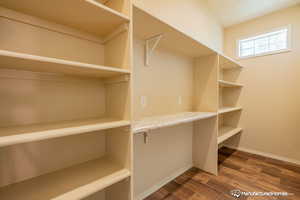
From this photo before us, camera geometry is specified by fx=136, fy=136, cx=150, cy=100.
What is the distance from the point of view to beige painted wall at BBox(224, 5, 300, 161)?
7.54 feet

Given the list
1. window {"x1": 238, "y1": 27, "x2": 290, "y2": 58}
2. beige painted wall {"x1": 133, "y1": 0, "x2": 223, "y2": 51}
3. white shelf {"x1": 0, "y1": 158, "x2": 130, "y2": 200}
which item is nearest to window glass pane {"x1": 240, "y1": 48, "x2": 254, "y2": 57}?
window {"x1": 238, "y1": 27, "x2": 290, "y2": 58}

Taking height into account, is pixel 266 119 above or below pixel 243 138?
above

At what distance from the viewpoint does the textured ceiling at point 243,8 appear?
224 centimetres

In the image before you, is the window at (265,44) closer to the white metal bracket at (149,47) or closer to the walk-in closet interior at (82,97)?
the walk-in closet interior at (82,97)

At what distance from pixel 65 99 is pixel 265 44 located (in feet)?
11.0

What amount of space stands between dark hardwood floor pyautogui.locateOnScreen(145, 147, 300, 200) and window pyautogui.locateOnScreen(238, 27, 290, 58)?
200cm

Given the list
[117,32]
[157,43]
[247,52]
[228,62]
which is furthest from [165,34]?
[247,52]

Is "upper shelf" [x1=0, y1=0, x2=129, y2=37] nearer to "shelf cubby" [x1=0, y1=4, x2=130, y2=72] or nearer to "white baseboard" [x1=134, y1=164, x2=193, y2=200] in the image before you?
"shelf cubby" [x1=0, y1=4, x2=130, y2=72]

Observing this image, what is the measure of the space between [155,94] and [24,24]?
1.20 m

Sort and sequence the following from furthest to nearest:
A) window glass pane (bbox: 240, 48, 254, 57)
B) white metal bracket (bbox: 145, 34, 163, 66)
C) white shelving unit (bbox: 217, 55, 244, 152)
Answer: white shelving unit (bbox: 217, 55, 244, 152) < window glass pane (bbox: 240, 48, 254, 57) < white metal bracket (bbox: 145, 34, 163, 66)

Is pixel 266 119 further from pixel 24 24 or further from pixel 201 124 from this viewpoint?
pixel 24 24

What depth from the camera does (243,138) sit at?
9.27 feet

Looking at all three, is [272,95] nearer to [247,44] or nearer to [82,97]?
[247,44]

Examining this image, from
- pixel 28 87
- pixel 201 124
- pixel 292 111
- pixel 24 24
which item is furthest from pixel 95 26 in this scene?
pixel 292 111
